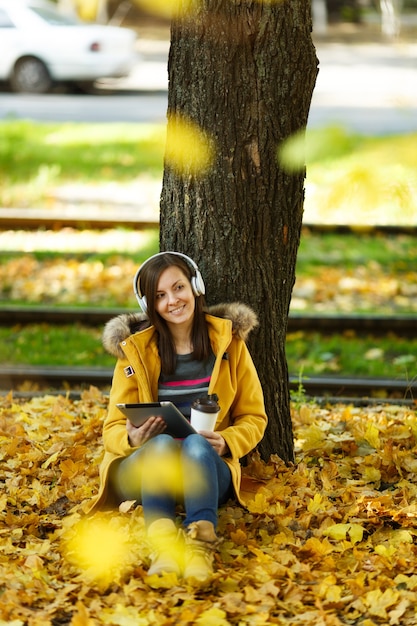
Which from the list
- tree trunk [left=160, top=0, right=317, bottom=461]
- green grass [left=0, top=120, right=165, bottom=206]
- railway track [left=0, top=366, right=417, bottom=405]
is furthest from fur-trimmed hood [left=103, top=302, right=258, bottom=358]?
green grass [left=0, top=120, right=165, bottom=206]

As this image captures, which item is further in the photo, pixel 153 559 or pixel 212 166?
pixel 212 166

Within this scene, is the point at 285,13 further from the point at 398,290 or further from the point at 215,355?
the point at 398,290

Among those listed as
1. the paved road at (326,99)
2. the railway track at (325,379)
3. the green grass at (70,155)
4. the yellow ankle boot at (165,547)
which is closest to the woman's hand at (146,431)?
the yellow ankle boot at (165,547)

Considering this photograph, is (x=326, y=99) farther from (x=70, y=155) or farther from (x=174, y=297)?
(x=174, y=297)

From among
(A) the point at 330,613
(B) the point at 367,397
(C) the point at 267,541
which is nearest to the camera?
(A) the point at 330,613

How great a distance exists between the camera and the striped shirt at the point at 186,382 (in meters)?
4.36

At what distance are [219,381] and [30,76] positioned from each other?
515 inches

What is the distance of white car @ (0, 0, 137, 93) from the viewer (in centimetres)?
1597

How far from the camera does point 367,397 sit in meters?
6.78

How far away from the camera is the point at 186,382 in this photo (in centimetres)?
439

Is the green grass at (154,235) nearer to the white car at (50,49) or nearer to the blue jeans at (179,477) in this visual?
the white car at (50,49)

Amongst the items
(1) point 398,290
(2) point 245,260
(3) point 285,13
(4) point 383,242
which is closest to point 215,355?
(2) point 245,260

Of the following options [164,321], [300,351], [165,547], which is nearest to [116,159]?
[300,351]

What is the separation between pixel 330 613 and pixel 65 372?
395 cm
